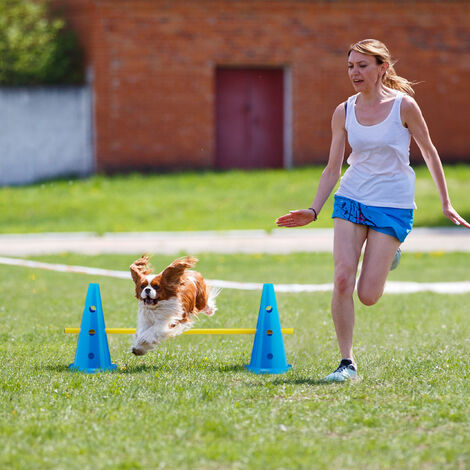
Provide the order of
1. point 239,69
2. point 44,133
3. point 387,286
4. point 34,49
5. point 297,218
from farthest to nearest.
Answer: point 239,69 → point 34,49 → point 44,133 → point 387,286 → point 297,218

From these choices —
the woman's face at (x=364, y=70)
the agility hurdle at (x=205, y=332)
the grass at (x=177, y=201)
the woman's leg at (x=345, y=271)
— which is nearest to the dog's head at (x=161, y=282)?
the agility hurdle at (x=205, y=332)

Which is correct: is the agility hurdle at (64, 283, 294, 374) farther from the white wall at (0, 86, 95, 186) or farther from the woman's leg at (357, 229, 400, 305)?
the white wall at (0, 86, 95, 186)

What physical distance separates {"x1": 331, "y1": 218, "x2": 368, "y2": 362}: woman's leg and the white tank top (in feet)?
0.72

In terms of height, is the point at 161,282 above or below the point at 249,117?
above

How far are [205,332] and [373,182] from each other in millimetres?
1692

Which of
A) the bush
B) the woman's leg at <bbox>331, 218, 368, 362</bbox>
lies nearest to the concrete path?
the bush

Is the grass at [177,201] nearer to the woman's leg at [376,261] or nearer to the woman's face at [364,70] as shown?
the woman's leg at [376,261]

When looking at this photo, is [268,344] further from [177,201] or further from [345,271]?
[177,201]

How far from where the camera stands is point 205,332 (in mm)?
7090

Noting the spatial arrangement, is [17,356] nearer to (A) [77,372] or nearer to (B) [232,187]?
(A) [77,372]

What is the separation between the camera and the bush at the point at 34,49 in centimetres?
2422

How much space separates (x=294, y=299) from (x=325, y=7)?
614 inches

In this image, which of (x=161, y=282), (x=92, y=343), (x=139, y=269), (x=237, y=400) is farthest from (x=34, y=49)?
(x=237, y=400)

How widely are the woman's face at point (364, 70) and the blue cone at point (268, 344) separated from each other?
171cm
